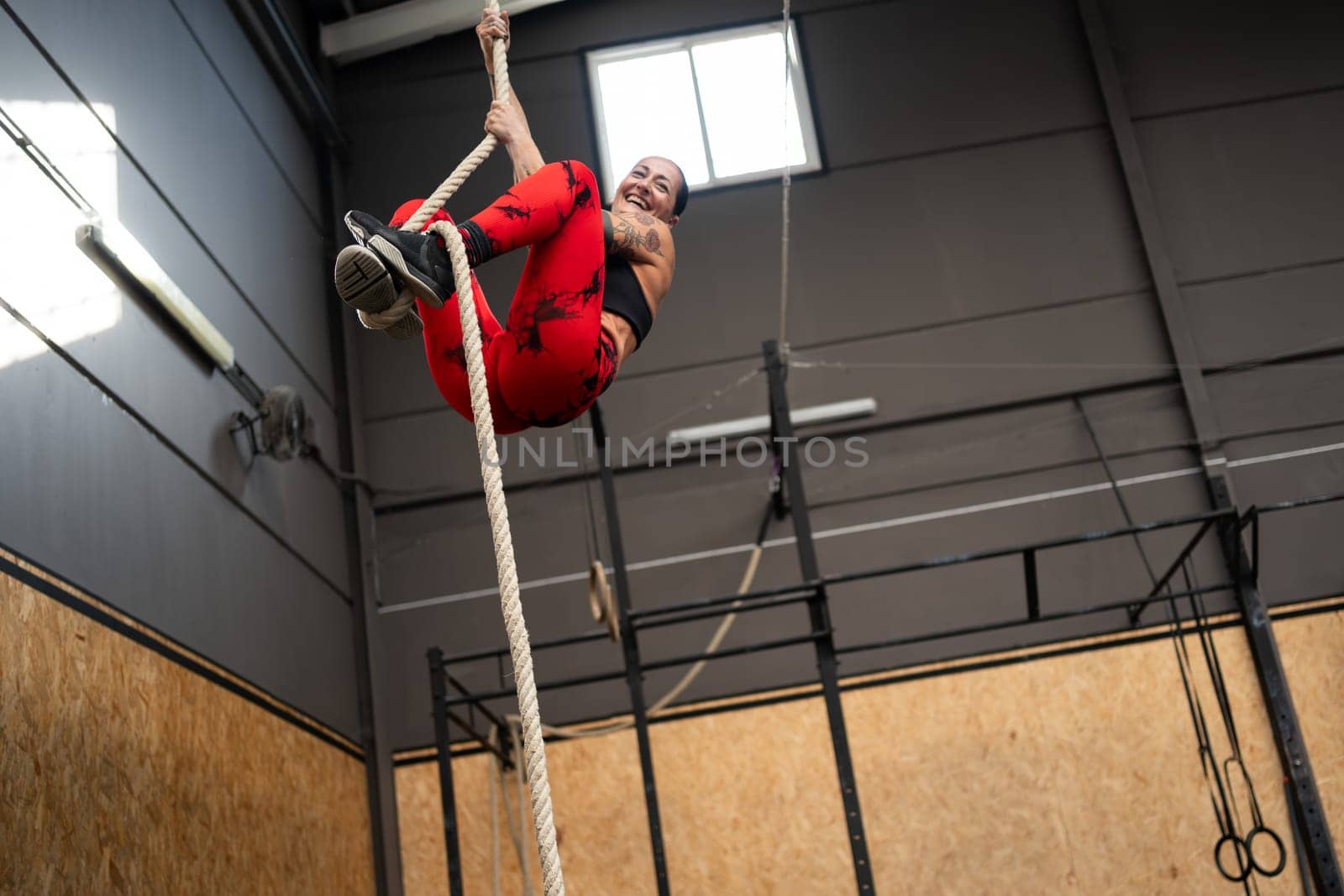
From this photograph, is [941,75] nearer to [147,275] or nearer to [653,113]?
[653,113]

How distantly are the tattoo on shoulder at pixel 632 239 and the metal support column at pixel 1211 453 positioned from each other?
2396 mm

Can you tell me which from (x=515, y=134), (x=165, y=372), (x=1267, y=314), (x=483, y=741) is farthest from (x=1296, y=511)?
(x=165, y=372)

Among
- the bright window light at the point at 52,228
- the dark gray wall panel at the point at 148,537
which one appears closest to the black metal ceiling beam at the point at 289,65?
the bright window light at the point at 52,228

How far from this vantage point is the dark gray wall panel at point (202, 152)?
12.0ft

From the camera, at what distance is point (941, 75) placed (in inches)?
244

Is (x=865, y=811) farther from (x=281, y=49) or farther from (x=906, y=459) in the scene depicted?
(x=281, y=49)

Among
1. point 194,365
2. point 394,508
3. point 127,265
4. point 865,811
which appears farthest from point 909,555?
point 127,265

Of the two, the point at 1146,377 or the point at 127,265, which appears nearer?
the point at 127,265

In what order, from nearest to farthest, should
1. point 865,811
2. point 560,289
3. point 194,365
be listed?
point 560,289, point 194,365, point 865,811

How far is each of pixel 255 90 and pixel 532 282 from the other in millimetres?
3472

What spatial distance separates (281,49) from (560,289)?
3742 millimetres

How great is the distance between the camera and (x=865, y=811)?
5051 millimetres

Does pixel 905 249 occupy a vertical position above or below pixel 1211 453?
above

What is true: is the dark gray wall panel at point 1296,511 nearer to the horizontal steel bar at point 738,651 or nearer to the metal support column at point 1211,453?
the metal support column at point 1211,453
